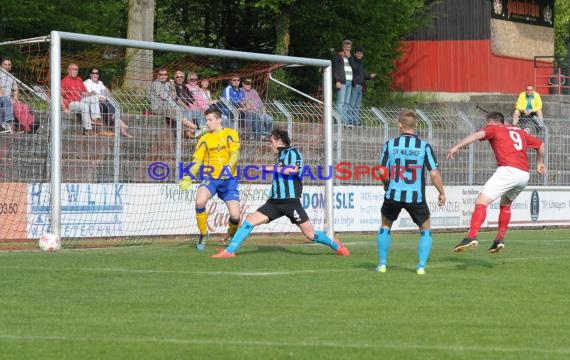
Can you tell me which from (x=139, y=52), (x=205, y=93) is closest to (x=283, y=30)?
(x=139, y=52)

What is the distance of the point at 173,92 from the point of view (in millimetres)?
20547

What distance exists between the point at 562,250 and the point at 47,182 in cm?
820

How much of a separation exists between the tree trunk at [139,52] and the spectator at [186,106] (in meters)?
0.51

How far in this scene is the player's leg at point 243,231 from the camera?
15.0 meters

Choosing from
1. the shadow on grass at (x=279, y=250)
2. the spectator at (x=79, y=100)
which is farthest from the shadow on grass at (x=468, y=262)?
the spectator at (x=79, y=100)

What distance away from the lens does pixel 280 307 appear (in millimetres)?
10086

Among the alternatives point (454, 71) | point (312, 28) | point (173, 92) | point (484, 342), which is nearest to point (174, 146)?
point (173, 92)

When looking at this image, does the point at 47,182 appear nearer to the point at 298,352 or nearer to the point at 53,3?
the point at 298,352

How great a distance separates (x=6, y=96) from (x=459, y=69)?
88.6 ft

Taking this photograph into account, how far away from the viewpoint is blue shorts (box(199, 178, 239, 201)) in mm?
16547

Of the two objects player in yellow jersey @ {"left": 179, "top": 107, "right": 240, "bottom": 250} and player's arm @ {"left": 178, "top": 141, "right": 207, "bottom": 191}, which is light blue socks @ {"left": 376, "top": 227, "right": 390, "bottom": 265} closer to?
player in yellow jersey @ {"left": 179, "top": 107, "right": 240, "bottom": 250}

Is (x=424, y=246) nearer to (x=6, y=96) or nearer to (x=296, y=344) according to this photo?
(x=296, y=344)

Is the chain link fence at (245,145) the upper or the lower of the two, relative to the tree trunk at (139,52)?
lower

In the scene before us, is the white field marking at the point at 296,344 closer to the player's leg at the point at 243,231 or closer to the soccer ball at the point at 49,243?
the player's leg at the point at 243,231
